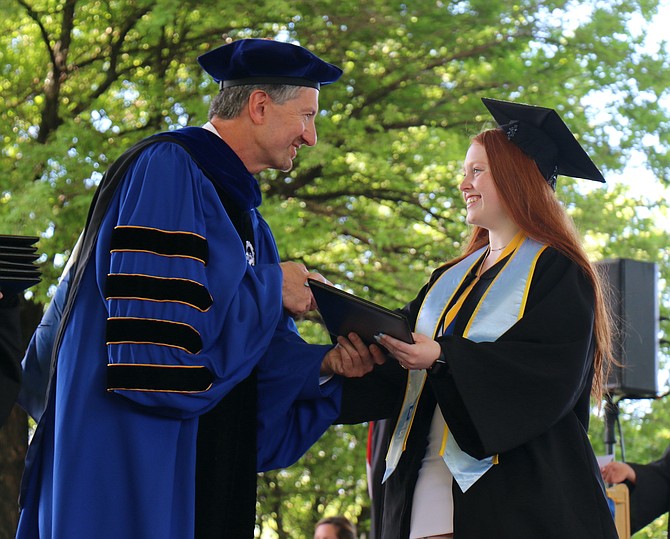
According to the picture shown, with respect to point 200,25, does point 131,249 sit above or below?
below

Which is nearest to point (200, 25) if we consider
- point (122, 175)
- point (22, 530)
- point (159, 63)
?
point (159, 63)

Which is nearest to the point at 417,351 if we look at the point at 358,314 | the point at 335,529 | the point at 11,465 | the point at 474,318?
the point at 358,314

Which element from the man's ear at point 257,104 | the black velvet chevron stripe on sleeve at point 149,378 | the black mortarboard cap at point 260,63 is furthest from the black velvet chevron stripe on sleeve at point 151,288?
the black mortarboard cap at point 260,63

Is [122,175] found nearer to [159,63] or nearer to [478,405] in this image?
[478,405]

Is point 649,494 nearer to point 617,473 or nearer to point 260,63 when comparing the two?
point 617,473

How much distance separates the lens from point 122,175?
356 centimetres

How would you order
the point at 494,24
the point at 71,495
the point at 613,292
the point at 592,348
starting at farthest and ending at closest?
the point at 494,24, the point at 613,292, the point at 592,348, the point at 71,495

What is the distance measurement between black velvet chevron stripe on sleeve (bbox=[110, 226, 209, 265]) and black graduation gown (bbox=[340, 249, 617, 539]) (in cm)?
91

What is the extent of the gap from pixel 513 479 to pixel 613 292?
395 centimetres

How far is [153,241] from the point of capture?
336 centimetres

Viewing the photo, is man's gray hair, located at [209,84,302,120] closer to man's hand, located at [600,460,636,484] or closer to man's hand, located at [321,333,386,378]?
man's hand, located at [321,333,386,378]

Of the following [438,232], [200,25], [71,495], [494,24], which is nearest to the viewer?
[71,495]

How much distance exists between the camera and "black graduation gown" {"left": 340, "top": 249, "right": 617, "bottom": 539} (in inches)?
135

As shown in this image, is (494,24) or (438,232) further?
(438,232)
